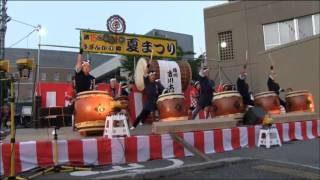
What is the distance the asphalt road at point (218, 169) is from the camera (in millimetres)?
7137

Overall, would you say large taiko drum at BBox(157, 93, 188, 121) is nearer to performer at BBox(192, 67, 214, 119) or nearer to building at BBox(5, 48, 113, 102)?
performer at BBox(192, 67, 214, 119)

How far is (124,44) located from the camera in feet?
50.1

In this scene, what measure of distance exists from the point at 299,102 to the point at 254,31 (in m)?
13.3

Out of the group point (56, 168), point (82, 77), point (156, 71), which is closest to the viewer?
point (56, 168)

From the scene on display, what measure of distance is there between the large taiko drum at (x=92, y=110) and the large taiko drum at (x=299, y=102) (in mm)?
7278

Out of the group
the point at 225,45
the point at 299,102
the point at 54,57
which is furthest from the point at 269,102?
the point at 54,57

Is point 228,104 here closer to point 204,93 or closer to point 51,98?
point 204,93

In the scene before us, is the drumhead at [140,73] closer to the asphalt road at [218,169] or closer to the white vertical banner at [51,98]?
the white vertical banner at [51,98]

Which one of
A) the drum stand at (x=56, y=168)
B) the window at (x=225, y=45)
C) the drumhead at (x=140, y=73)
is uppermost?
the window at (x=225, y=45)

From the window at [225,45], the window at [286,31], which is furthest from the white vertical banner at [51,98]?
the window at [286,31]

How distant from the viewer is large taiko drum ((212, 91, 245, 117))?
1268 cm

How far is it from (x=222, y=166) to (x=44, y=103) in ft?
39.1

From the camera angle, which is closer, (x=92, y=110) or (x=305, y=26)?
(x=92, y=110)

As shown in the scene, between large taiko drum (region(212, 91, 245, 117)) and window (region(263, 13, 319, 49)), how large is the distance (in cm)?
1510
